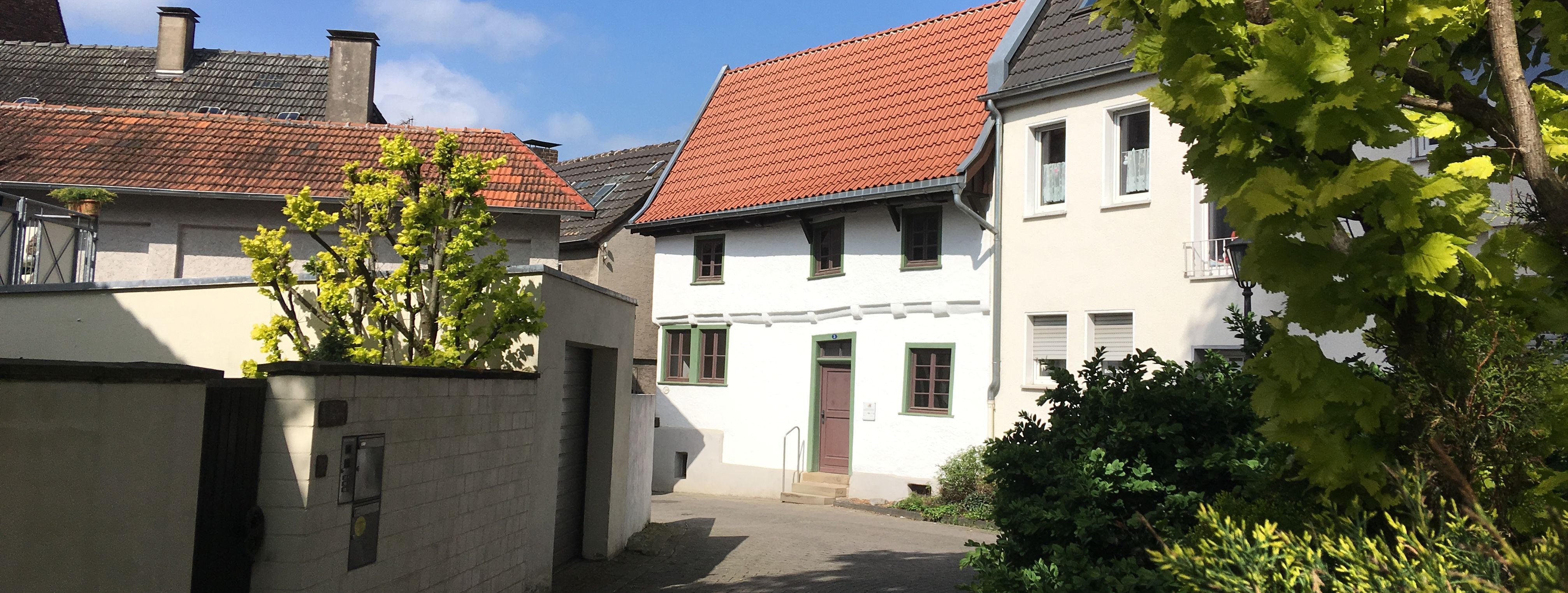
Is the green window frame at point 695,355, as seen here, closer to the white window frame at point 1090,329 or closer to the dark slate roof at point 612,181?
the dark slate roof at point 612,181

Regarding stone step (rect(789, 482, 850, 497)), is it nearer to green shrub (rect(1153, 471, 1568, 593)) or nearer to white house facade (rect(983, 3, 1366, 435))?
white house facade (rect(983, 3, 1366, 435))

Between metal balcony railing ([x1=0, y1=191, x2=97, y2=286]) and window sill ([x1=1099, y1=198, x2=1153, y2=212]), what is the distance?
13175 millimetres

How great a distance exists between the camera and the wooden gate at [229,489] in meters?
6.04

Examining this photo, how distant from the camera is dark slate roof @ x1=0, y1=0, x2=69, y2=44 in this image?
32.3 metres

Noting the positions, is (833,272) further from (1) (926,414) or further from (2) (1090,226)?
(2) (1090,226)

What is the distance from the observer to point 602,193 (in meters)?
28.8

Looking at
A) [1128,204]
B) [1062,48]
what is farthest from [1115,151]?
[1062,48]

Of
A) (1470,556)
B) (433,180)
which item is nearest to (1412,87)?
(1470,556)

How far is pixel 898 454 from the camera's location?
829 inches

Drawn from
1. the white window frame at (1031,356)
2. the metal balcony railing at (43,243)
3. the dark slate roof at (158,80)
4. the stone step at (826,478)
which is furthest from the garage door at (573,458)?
the dark slate roof at (158,80)

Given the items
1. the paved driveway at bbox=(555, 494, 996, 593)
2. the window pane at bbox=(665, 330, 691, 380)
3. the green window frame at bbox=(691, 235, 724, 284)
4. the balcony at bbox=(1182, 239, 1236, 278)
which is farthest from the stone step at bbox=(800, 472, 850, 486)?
the balcony at bbox=(1182, 239, 1236, 278)

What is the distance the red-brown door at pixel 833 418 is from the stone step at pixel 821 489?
440 millimetres

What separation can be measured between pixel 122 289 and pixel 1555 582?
1040 cm

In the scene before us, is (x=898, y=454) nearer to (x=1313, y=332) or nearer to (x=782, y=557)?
(x=782, y=557)
